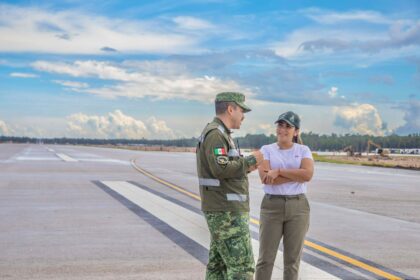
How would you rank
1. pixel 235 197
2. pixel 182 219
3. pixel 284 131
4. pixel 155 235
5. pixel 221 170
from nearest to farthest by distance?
pixel 221 170 → pixel 235 197 → pixel 284 131 → pixel 155 235 → pixel 182 219

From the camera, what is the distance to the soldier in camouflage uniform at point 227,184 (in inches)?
190

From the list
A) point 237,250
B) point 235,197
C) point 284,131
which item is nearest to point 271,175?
point 284,131

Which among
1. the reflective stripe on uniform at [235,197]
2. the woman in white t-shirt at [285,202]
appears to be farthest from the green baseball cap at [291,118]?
the reflective stripe on uniform at [235,197]

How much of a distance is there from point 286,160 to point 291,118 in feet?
1.30

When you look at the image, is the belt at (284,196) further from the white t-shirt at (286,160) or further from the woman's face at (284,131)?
the woman's face at (284,131)

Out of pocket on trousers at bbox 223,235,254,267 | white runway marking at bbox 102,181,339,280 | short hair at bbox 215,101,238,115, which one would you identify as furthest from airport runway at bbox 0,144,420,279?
short hair at bbox 215,101,238,115

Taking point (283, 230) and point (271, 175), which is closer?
point (271, 175)

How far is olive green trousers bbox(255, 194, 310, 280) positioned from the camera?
564 centimetres

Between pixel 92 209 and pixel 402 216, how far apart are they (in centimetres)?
680

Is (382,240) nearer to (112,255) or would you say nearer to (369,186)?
(112,255)

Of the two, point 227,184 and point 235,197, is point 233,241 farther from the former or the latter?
point 227,184

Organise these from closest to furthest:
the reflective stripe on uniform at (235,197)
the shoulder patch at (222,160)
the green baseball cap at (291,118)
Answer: the shoulder patch at (222,160)
the reflective stripe on uniform at (235,197)
the green baseball cap at (291,118)

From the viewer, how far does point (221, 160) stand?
4.76 meters

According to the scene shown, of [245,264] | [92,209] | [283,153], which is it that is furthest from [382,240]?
[92,209]
